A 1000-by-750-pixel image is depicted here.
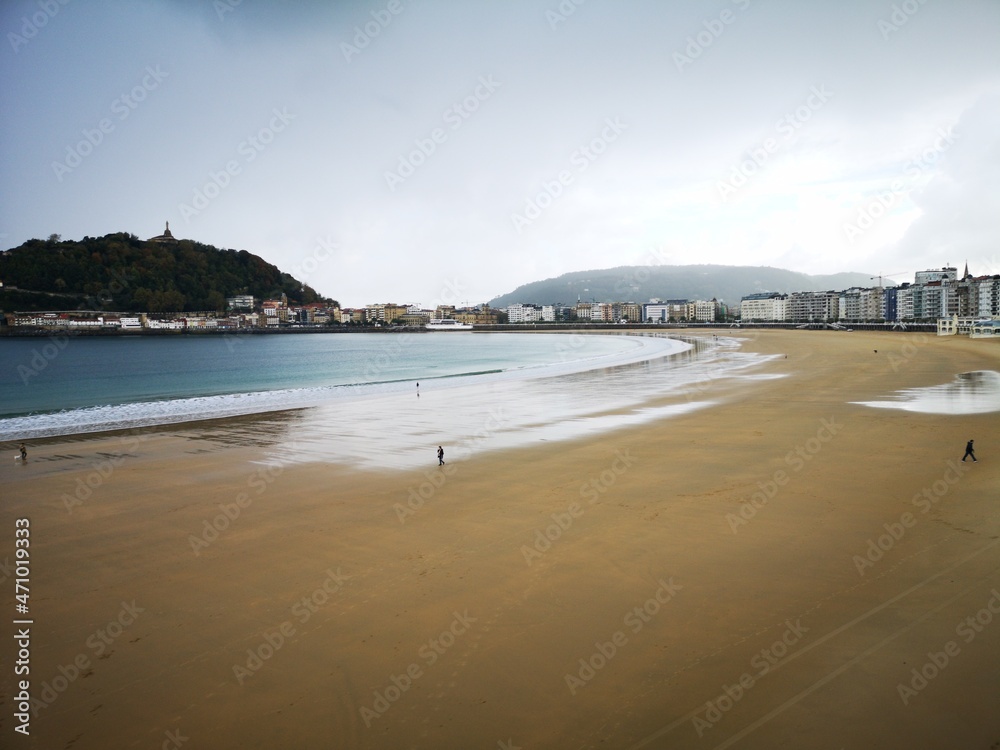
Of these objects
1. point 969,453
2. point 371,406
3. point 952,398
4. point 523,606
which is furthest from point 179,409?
point 952,398

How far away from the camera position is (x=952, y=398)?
18484 mm

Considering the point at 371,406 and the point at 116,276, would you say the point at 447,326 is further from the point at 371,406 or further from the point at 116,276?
the point at 371,406

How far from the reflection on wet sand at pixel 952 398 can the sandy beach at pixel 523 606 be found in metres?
5.98

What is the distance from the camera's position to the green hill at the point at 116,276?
5167 inches

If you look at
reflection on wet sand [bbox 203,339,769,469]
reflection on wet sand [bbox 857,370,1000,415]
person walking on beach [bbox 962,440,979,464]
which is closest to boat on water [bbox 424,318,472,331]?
reflection on wet sand [bbox 203,339,769,469]

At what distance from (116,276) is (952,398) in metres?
171

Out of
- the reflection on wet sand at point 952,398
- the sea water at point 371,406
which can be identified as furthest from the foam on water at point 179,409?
the reflection on wet sand at point 952,398

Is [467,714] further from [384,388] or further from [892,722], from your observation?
[384,388]

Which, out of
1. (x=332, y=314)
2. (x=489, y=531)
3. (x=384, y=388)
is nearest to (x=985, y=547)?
(x=489, y=531)

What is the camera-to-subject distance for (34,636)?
578cm

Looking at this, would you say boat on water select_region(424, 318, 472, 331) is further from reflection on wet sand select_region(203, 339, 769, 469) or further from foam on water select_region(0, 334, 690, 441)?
reflection on wet sand select_region(203, 339, 769, 469)

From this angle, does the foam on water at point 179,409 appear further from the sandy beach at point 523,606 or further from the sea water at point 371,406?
the sandy beach at point 523,606

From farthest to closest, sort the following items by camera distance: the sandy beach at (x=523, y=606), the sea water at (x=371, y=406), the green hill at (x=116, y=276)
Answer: the green hill at (x=116, y=276) → the sea water at (x=371, y=406) → the sandy beach at (x=523, y=606)

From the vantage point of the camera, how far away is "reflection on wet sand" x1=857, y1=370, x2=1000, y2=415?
16547 millimetres
